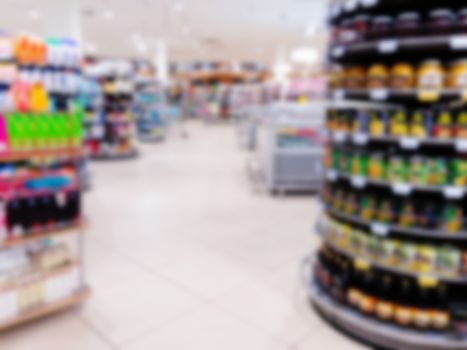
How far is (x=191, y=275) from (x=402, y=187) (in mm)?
1989

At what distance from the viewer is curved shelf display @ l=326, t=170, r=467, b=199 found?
235cm

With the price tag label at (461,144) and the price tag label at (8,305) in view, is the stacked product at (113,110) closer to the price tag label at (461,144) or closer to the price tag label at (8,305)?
the price tag label at (8,305)

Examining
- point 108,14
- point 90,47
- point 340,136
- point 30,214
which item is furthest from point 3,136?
point 90,47

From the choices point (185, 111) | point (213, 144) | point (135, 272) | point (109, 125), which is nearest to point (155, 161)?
point (109, 125)

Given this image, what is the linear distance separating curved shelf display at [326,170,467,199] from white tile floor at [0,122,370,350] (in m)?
1.04

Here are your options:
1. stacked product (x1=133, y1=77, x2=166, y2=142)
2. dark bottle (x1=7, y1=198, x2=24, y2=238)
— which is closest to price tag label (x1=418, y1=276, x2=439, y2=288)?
dark bottle (x1=7, y1=198, x2=24, y2=238)

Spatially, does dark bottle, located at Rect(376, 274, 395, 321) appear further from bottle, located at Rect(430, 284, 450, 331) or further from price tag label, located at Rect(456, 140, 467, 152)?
price tag label, located at Rect(456, 140, 467, 152)

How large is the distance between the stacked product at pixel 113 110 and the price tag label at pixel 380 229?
25.0 feet

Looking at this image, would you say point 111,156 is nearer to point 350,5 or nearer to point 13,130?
point 13,130

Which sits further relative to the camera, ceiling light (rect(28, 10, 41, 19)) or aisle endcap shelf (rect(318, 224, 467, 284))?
ceiling light (rect(28, 10, 41, 19))

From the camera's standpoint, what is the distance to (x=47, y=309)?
2730 millimetres

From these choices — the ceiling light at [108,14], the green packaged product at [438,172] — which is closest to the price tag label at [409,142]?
the green packaged product at [438,172]

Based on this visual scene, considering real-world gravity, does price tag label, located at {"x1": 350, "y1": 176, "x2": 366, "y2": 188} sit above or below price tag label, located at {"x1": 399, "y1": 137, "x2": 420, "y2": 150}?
below

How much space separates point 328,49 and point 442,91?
874mm
